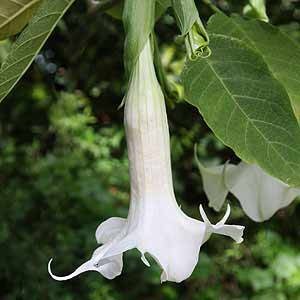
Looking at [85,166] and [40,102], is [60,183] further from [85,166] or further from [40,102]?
[40,102]

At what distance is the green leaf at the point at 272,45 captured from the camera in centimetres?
66

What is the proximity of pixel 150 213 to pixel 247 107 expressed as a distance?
133mm

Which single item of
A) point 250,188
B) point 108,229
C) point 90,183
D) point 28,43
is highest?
point 28,43

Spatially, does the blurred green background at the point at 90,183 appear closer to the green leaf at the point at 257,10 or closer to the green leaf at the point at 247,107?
the green leaf at the point at 257,10

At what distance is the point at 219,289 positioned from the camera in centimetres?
275

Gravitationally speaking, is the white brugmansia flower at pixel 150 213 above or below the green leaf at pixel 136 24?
below

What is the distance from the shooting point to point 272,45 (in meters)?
0.70

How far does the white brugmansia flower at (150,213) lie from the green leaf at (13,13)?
0.76ft

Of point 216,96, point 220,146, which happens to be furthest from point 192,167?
point 216,96

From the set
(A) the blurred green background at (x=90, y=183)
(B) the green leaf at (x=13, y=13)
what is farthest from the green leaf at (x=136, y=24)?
(A) the blurred green background at (x=90, y=183)

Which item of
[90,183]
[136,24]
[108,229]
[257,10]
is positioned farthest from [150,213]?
[90,183]

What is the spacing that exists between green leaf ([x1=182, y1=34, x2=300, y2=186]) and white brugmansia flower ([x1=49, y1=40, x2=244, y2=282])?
0.05m

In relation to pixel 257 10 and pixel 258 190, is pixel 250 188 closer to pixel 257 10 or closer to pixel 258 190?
pixel 258 190

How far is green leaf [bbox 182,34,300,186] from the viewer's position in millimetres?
589
